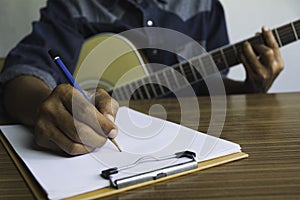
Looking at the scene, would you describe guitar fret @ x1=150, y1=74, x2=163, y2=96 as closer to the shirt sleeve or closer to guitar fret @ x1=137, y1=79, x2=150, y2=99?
guitar fret @ x1=137, y1=79, x2=150, y2=99

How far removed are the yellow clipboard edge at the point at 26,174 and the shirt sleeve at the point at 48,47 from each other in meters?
0.30

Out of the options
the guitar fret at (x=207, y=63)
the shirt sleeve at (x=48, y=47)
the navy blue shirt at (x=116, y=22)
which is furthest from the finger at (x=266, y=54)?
the shirt sleeve at (x=48, y=47)

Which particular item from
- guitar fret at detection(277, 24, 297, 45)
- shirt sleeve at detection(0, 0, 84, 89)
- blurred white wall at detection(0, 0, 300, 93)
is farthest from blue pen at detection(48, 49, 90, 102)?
blurred white wall at detection(0, 0, 300, 93)

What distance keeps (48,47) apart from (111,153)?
0.58 metres

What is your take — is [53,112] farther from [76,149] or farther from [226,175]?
[226,175]

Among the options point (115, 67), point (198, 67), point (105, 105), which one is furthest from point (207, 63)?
point (105, 105)

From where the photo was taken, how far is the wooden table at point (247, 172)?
1.55 ft

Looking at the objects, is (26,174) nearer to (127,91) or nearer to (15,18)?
(127,91)

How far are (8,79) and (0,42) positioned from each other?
721 millimetres

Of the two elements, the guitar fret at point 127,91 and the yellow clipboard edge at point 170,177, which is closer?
the yellow clipboard edge at point 170,177

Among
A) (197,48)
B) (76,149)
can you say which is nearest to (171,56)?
(197,48)

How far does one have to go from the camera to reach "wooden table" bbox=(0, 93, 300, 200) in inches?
18.6

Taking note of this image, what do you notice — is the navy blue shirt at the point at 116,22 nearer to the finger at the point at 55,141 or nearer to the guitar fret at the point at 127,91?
the guitar fret at the point at 127,91

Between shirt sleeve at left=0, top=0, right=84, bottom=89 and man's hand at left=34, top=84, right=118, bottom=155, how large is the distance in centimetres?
32
